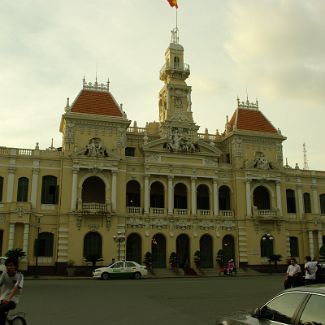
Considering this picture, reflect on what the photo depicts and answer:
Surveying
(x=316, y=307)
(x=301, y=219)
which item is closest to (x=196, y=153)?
(x=301, y=219)

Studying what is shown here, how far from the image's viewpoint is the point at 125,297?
700 inches

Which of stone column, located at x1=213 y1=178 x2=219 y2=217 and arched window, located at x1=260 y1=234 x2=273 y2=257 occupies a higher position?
stone column, located at x1=213 y1=178 x2=219 y2=217

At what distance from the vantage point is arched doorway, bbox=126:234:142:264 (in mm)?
42625

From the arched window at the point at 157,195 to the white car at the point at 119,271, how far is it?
12170 mm

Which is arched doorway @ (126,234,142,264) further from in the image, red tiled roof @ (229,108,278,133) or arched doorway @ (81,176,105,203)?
red tiled roof @ (229,108,278,133)

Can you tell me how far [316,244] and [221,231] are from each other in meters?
11.9

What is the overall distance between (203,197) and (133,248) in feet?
31.2

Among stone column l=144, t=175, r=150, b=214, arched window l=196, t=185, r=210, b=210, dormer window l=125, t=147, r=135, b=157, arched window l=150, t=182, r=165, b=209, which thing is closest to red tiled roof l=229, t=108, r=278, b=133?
arched window l=196, t=185, r=210, b=210

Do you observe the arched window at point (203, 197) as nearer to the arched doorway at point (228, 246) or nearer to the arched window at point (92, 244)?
the arched doorway at point (228, 246)

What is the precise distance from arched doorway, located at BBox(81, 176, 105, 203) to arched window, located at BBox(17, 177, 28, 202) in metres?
5.54

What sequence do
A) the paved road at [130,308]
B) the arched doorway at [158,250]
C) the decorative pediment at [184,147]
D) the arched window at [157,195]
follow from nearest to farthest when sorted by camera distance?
the paved road at [130,308] → the arched doorway at [158,250] → the decorative pediment at [184,147] → the arched window at [157,195]

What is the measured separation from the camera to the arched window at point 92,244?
41.1 metres

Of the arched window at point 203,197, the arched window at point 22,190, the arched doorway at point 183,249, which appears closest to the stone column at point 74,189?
the arched window at point 22,190

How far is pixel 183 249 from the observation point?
145 ft
